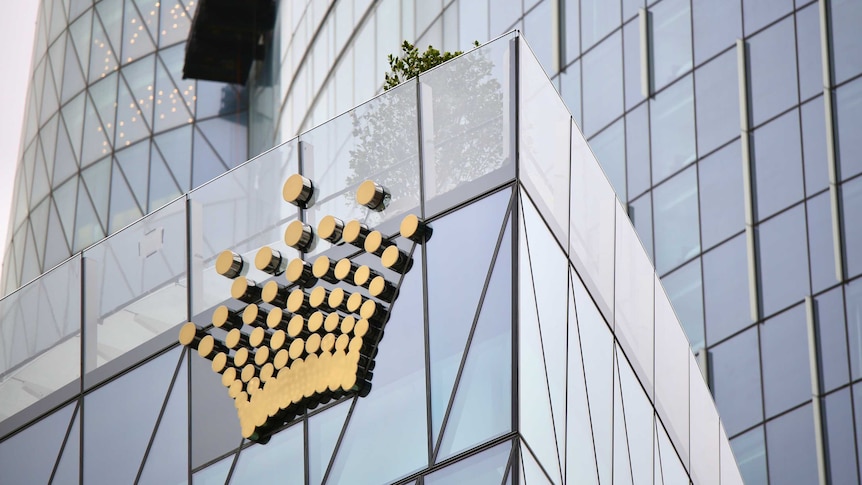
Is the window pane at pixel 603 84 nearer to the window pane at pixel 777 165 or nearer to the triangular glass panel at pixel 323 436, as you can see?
the window pane at pixel 777 165

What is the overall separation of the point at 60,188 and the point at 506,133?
36423 millimetres

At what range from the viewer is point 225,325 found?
15328 mm

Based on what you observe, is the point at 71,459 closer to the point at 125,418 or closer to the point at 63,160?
the point at 125,418

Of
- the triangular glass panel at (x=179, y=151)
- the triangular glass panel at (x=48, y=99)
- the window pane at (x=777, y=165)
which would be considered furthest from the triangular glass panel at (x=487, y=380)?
the triangular glass panel at (x=48, y=99)

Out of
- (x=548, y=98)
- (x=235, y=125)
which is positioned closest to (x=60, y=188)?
(x=235, y=125)

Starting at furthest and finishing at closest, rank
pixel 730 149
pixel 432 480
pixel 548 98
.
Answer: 1. pixel 730 149
2. pixel 548 98
3. pixel 432 480

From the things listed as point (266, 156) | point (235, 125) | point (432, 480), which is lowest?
point (432, 480)

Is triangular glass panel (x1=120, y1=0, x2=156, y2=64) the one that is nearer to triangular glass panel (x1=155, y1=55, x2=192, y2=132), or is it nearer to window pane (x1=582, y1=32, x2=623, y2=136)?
triangular glass panel (x1=155, y1=55, x2=192, y2=132)

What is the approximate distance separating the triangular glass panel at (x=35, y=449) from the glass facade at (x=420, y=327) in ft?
0.09

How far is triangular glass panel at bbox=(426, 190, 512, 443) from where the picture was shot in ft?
42.0

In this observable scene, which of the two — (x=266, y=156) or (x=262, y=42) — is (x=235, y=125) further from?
(x=266, y=156)

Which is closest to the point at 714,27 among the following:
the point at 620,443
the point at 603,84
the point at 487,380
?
the point at 603,84

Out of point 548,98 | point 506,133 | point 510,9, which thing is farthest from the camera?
point 510,9

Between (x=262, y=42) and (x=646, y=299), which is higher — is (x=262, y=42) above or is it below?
above
